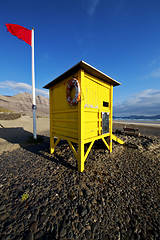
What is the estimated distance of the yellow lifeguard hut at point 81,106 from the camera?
12.3 feet

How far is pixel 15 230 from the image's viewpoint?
1.93m

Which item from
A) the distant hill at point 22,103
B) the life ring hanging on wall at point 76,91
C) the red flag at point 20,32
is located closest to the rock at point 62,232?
the life ring hanging on wall at point 76,91

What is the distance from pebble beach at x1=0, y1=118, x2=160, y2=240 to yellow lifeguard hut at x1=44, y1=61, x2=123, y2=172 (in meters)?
0.92

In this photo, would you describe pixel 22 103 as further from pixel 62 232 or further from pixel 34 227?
pixel 62 232

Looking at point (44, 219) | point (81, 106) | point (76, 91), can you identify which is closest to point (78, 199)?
point (44, 219)

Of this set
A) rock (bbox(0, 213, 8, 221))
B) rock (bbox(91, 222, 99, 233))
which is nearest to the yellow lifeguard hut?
rock (bbox(91, 222, 99, 233))

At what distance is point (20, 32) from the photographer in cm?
747

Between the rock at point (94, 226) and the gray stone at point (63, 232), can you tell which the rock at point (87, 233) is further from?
the gray stone at point (63, 232)

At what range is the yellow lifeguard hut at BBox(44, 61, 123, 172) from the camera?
12.3ft

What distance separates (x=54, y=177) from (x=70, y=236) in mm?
1929

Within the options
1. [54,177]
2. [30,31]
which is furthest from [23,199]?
[30,31]

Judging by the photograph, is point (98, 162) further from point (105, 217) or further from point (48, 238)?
point (48, 238)

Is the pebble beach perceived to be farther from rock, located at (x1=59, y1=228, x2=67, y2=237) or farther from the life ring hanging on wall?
the life ring hanging on wall

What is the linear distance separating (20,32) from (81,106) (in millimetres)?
9267
